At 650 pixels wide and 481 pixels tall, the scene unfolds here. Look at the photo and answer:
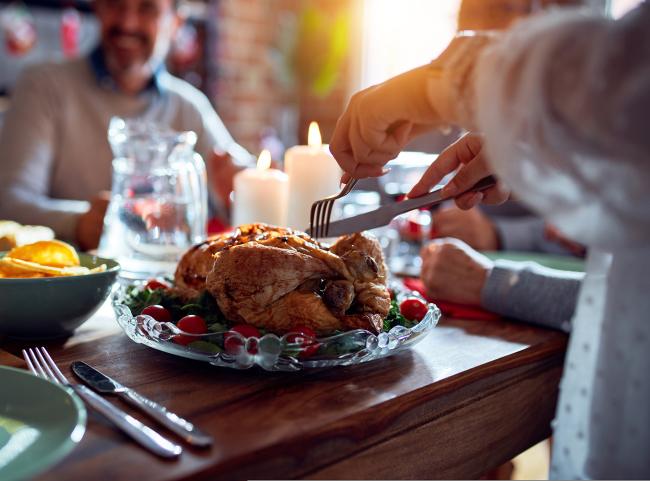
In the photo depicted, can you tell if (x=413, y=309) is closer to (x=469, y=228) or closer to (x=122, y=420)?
(x=122, y=420)

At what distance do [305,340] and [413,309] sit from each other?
0.74ft

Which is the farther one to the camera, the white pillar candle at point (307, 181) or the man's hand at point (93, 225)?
the man's hand at point (93, 225)

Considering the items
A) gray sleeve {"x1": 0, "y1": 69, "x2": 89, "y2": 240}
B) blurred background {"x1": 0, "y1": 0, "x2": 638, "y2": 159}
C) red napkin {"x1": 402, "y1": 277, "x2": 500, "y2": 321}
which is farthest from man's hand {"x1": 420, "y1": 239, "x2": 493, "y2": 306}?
blurred background {"x1": 0, "y1": 0, "x2": 638, "y2": 159}

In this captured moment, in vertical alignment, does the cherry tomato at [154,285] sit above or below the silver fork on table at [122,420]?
below

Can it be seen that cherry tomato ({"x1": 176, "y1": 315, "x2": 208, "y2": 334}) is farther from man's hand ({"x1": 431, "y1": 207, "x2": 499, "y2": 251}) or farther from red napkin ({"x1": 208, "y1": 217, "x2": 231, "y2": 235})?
man's hand ({"x1": 431, "y1": 207, "x2": 499, "y2": 251})

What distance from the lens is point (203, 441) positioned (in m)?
0.54

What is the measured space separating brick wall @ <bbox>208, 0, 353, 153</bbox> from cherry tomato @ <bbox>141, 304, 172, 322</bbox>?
3.55m

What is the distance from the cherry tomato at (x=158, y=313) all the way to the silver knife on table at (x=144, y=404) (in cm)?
10

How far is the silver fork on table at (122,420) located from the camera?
0.53 meters

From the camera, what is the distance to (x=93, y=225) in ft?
5.71

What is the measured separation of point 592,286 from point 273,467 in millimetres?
427

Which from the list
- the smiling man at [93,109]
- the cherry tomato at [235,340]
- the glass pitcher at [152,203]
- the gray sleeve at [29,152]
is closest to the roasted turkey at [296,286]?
Result: the cherry tomato at [235,340]

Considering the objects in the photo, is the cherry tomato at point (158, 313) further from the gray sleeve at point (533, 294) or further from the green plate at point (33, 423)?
the gray sleeve at point (533, 294)

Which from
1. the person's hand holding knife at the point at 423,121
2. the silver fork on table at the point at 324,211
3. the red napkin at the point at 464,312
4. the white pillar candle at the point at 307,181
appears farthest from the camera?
the white pillar candle at the point at 307,181
